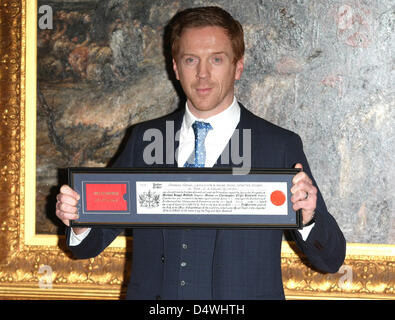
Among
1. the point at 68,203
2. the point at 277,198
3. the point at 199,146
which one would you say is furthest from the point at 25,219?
the point at 277,198

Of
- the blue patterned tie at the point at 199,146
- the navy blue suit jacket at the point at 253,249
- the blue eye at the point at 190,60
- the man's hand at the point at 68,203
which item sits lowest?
the navy blue suit jacket at the point at 253,249

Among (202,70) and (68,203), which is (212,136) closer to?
(202,70)

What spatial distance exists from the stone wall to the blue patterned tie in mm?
919

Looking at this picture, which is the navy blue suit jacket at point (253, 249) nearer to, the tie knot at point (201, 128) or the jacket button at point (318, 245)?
the jacket button at point (318, 245)

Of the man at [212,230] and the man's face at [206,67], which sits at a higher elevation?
the man's face at [206,67]

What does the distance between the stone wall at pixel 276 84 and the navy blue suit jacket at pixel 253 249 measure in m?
0.88

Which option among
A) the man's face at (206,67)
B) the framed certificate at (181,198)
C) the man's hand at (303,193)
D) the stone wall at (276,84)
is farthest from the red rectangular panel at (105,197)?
the stone wall at (276,84)

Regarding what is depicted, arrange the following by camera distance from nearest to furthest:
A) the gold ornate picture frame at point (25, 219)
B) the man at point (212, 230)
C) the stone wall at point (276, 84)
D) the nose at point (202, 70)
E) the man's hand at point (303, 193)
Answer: the man's hand at point (303, 193)
the man at point (212, 230)
the nose at point (202, 70)
the stone wall at point (276, 84)
the gold ornate picture frame at point (25, 219)

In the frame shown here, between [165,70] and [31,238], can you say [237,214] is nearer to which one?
[165,70]

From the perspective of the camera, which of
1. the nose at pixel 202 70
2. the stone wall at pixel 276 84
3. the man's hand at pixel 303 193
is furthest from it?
the stone wall at pixel 276 84

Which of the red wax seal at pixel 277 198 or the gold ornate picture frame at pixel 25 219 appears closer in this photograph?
the red wax seal at pixel 277 198

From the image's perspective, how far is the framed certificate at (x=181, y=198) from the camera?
65.2 inches

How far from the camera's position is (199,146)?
1.82 m

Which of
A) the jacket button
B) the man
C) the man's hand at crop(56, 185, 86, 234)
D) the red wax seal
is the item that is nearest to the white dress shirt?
the man
